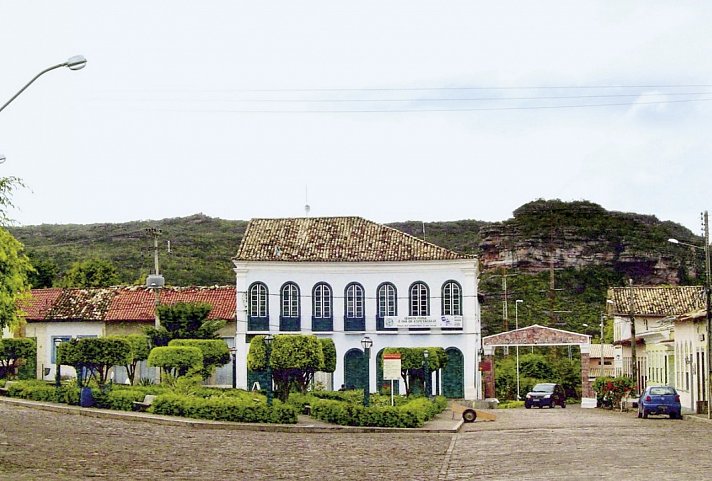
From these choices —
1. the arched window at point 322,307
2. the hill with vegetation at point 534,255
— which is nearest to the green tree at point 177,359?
the arched window at point 322,307

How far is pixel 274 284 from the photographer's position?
56.9 m

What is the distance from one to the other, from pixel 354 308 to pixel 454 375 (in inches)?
228

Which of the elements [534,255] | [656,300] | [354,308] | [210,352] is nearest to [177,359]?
[210,352]

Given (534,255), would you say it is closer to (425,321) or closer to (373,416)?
(425,321)

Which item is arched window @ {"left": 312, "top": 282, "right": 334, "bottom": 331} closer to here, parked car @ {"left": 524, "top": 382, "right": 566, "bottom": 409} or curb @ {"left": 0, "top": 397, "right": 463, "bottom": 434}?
parked car @ {"left": 524, "top": 382, "right": 566, "bottom": 409}

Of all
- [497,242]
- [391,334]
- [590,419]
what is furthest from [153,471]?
[497,242]

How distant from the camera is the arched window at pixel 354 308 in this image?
56625mm

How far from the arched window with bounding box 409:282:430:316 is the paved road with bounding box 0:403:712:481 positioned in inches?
848

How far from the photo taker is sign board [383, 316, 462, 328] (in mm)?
55500

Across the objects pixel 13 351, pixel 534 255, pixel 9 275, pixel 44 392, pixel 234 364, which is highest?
pixel 534 255

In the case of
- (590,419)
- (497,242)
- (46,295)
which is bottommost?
(590,419)

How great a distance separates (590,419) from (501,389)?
29754 millimetres

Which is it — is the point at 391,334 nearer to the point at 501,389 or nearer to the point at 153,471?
the point at 501,389

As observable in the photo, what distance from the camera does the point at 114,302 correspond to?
58.1 m
